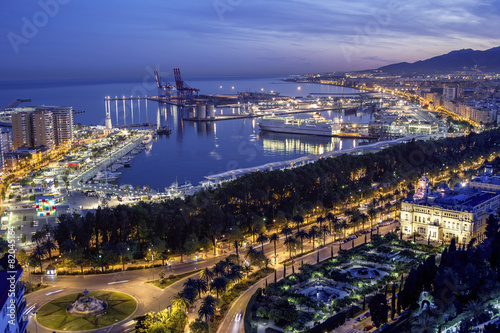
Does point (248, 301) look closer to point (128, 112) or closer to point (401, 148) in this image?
point (401, 148)

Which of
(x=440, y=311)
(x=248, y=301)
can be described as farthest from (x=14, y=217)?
(x=440, y=311)

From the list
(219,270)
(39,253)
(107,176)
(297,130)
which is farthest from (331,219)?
(297,130)

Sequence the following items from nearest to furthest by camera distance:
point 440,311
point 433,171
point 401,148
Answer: point 440,311 < point 433,171 < point 401,148

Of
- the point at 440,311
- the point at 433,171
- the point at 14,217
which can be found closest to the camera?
the point at 440,311

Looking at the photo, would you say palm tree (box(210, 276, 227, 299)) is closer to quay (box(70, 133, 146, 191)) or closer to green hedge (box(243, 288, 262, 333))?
green hedge (box(243, 288, 262, 333))

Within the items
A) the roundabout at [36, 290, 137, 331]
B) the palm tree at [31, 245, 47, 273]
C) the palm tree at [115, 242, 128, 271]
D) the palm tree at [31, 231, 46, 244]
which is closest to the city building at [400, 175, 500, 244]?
the palm tree at [115, 242, 128, 271]

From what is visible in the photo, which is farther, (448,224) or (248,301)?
(448,224)

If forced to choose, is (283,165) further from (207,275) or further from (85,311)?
(85,311)

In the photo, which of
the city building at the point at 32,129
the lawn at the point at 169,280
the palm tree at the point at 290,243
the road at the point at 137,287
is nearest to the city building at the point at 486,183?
the road at the point at 137,287

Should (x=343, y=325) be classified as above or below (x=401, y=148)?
below
